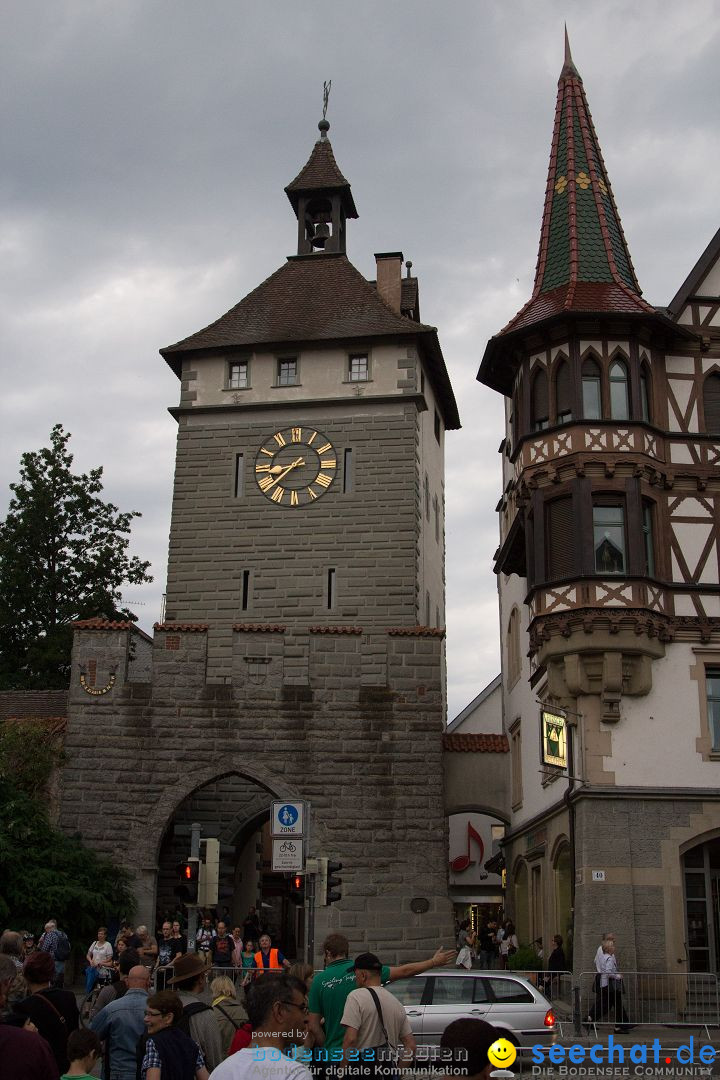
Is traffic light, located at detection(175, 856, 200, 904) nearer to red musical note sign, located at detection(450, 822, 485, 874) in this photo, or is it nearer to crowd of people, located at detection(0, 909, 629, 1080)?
crowd of people, located at detection(0, 909, 629, 1080)

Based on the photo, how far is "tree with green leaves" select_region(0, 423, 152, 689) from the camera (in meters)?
38.9

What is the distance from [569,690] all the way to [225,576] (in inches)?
498

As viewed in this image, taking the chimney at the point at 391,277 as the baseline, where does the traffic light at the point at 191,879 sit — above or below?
below

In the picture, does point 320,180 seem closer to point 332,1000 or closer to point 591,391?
point 591,391

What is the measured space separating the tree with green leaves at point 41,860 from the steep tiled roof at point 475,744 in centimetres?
722

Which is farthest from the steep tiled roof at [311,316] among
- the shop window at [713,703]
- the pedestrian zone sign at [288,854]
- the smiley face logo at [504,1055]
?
the smiley face logo at [504,1055]

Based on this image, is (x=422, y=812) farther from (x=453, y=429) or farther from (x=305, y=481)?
(x=453, y=429)

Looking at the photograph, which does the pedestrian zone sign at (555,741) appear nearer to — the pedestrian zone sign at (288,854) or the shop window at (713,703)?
the shop window at (713,703)

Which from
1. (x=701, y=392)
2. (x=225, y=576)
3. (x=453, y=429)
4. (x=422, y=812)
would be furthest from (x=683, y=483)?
(x=453, y=429)

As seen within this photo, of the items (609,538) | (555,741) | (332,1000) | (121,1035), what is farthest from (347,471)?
(121,1035)

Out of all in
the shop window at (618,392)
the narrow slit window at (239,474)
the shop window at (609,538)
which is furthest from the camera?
the narrow slit window at (239,474)

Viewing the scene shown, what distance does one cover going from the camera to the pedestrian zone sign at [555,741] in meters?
20.9

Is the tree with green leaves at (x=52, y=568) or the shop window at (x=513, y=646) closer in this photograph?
the shop window at (x=513, y=646)

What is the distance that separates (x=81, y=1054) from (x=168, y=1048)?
0.46 m
